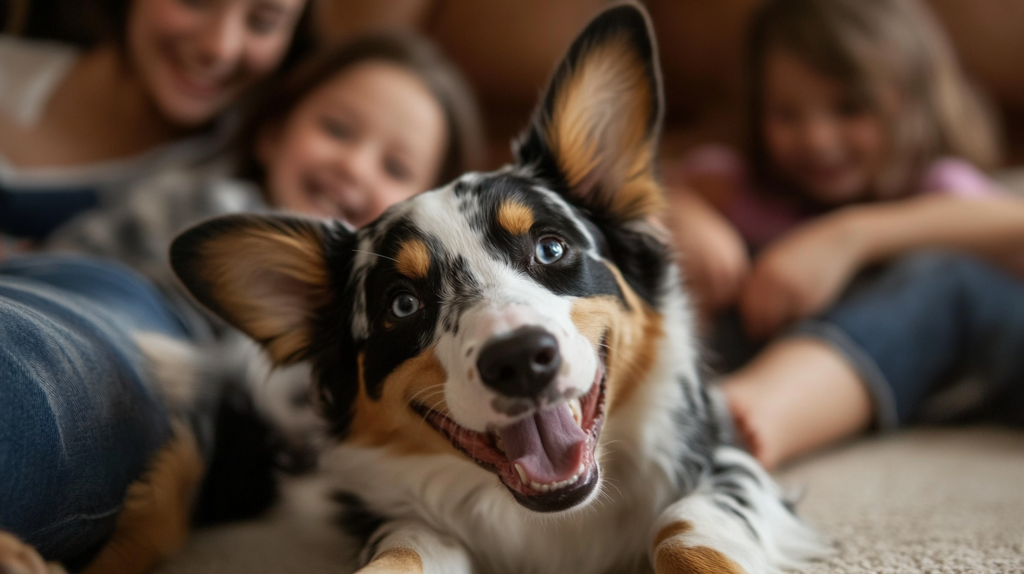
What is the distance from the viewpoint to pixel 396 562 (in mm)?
1021

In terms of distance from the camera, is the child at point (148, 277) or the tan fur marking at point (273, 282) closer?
the child at point (148, 277)

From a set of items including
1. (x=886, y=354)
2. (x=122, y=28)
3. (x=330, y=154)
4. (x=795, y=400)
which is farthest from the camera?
(x=122, y=28)

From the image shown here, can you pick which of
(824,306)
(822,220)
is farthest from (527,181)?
(822,220)

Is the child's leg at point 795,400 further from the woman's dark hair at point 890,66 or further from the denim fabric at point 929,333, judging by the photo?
the woman's dark hair at point 890,66

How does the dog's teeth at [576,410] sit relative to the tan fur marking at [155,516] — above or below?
above

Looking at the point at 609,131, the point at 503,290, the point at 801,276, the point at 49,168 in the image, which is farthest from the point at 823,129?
the point at 49,168

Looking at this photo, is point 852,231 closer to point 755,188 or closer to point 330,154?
point 755,188

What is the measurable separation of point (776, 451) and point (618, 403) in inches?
25.8

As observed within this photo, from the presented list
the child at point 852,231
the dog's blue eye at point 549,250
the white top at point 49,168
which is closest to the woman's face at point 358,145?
the white top at point 49,168

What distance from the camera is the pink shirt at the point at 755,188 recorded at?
2561mm

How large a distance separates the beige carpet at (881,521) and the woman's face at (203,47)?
1.45 meters

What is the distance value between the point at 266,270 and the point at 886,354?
5.32ft

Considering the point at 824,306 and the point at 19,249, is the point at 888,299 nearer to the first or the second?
the point at 824,306

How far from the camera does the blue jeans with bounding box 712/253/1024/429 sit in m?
1.94
